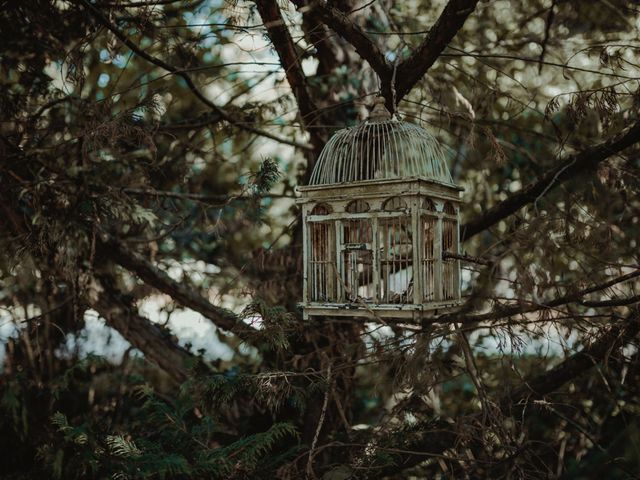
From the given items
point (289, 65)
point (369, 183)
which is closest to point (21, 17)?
point (289, 65)

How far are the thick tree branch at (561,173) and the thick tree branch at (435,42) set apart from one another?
90 centimetres

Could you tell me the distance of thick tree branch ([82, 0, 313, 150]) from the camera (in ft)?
9.88

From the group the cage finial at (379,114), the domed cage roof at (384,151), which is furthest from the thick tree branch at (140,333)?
the cage finial at (379,114)

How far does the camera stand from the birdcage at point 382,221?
2.50 metres

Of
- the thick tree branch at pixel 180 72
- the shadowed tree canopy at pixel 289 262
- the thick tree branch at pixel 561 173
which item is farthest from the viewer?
the thick tree branch at pixel 561 173

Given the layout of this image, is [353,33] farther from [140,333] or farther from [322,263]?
[140,333]

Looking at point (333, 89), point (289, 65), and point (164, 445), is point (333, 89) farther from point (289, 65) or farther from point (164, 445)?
point (164, 445)

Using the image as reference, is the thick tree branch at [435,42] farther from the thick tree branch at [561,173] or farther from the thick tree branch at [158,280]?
the thick tree branch at [158,280]

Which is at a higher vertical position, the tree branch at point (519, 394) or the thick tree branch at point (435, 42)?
the thick tree branch at point (435, 42)

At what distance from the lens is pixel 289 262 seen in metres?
3.98

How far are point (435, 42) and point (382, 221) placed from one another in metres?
0.82

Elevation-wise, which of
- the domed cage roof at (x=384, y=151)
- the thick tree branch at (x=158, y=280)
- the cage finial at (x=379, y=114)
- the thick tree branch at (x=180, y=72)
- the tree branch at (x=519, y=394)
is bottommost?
the tree branch at (x=519, y=394)

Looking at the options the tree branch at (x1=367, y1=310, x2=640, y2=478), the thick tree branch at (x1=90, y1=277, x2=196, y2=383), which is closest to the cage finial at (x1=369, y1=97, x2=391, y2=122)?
the tree branch at (x1=367, y1=310, x2=640, y2=478)

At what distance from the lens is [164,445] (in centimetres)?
342
